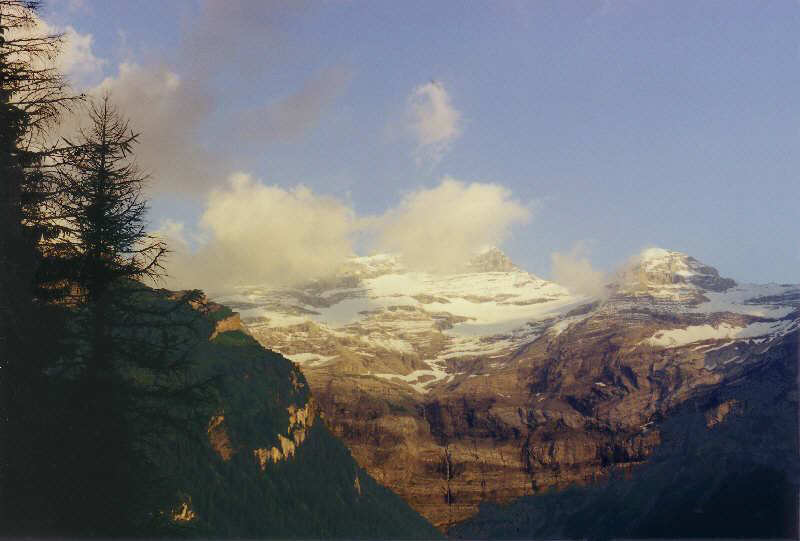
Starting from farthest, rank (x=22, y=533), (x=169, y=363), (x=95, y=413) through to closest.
A: (x=169, y=363) → (x=95, y=413) → (x=22, y=533)

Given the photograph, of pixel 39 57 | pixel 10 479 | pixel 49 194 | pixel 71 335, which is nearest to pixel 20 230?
pixel 49 194

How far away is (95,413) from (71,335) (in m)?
3.70

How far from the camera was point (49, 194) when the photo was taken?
133 ft

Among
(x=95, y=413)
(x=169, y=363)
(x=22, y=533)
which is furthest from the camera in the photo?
(x=169, y=363)

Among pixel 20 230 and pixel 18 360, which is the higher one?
pixel 20 230

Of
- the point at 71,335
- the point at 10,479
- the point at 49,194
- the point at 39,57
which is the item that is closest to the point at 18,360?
the point at 71,335

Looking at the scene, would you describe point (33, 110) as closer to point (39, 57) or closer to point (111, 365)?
point (39, 57)

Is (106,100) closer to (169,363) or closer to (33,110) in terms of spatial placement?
(33,110)

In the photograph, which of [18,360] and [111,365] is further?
[111,365]

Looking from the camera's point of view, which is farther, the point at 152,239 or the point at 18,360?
the point at 152,239

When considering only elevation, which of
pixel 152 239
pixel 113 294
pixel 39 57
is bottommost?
pixel 113 294

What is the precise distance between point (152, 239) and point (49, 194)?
205 inches

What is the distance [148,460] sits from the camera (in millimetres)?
40531

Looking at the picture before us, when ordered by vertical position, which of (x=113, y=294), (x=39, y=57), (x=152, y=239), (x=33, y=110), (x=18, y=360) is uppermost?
(x=39, y=57)
